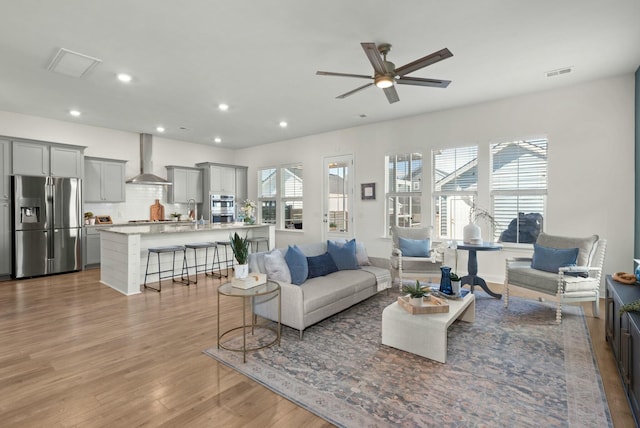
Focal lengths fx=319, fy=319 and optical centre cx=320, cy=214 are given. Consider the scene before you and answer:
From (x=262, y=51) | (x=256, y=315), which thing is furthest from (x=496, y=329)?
(x=262, y=51)

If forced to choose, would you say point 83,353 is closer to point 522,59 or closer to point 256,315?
Answer: point 256,315

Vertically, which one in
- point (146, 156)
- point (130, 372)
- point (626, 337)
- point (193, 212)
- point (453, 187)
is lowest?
point (130, 372)

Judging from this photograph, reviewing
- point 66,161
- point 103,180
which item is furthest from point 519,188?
point 66,161

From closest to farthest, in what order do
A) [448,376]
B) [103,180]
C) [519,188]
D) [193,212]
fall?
1. [448,376]
2. [519,188]
3. [103,180]
4. [193,212]

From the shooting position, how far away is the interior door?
711cm

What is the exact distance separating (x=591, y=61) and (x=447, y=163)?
7.76 feet

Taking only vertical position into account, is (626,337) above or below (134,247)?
below

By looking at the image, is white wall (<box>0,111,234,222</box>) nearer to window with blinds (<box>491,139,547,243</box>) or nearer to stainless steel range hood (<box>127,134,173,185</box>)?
stainless steel range hood (<box>127,134,173,185</box>)

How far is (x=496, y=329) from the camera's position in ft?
11.0

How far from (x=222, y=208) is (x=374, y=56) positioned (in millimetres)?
6730

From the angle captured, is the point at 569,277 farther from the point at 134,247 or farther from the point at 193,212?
the point at 193,212

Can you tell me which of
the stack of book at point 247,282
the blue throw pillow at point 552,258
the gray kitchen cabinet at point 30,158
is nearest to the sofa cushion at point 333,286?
the stack of book at point 247,282

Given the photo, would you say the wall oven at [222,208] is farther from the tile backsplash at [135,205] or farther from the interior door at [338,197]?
the interior door at [338,197]

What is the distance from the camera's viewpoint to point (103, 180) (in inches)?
268
